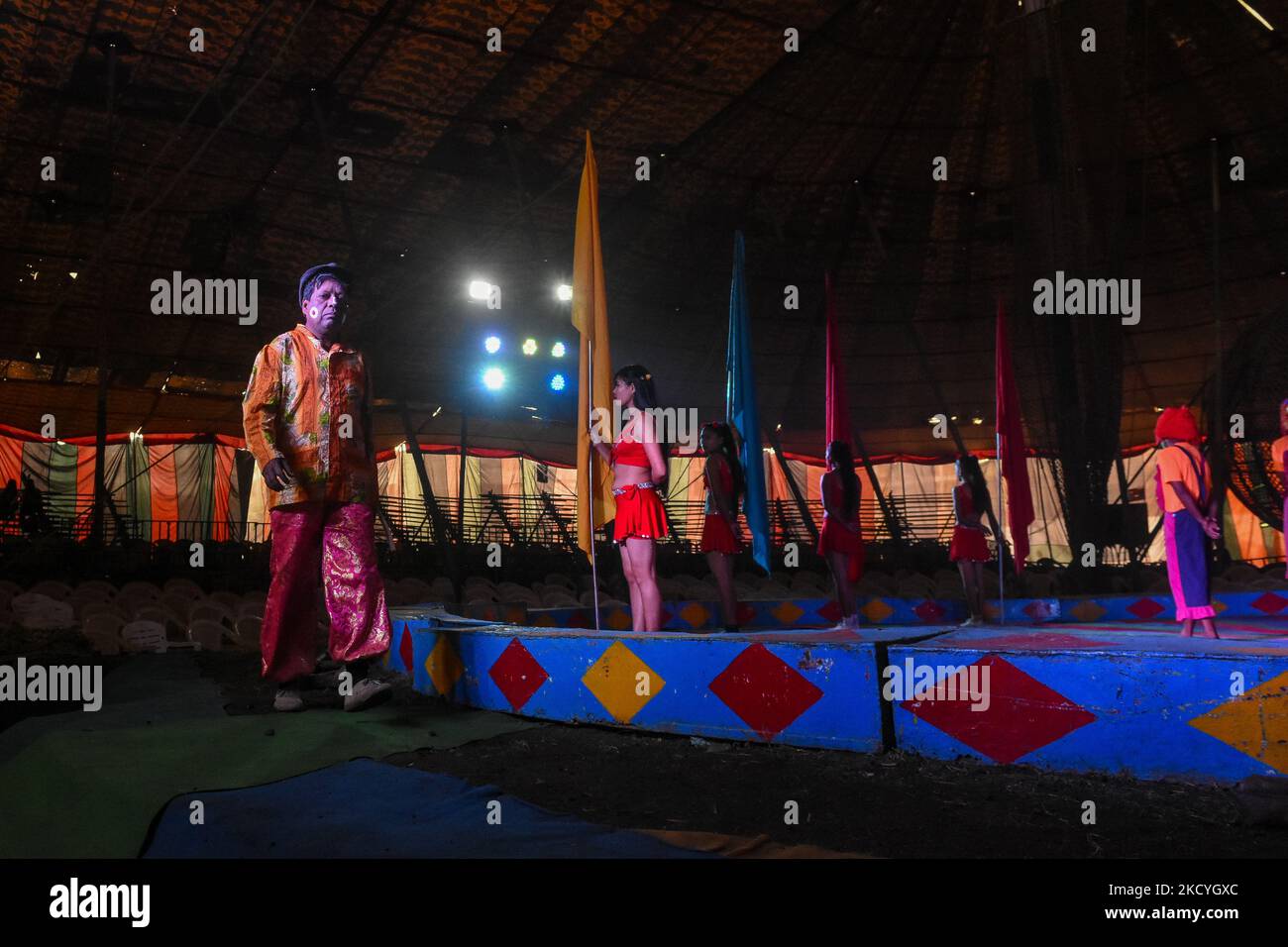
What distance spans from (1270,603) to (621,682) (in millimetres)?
7573

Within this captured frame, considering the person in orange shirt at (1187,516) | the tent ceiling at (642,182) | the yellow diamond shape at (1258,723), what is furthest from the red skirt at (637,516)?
the tent ceiling at (642,182)

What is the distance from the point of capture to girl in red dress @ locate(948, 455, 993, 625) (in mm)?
7785

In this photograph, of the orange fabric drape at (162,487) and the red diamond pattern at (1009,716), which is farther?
the orange fabric drape at (162,487)

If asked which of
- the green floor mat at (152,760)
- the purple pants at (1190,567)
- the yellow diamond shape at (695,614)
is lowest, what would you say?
the yellow diamond shape at (695,614)

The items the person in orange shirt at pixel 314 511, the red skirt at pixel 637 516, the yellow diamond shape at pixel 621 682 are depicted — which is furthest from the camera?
the red skirt at pixel 637 516

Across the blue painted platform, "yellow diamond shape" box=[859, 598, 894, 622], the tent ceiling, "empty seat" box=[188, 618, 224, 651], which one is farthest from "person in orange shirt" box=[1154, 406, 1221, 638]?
"empty seat" box=[188, 618, 224, 651]

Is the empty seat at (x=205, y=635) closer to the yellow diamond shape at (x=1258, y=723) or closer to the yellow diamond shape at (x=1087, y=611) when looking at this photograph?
the yellow diamond shape at (x=1258, y=723)

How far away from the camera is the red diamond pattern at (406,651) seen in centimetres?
501

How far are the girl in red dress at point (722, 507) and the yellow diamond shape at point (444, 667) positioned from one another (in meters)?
1.89

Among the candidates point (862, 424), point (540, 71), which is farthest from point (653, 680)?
point (862, 424)

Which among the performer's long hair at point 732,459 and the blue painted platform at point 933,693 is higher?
the performer's long hair at point 732,459
